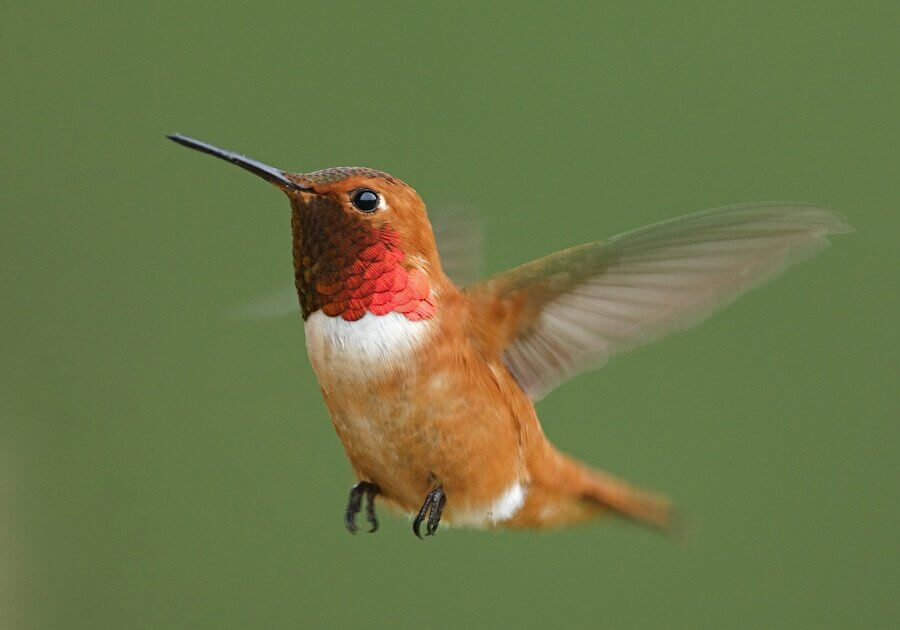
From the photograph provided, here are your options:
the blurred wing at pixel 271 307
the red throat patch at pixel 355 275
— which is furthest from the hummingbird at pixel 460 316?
the blurred wing at pixel 271 307

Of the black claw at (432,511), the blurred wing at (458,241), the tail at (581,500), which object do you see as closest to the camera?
the black claw at (432,511)

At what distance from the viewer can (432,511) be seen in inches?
59.3

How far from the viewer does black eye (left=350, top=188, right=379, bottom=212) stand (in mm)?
1343

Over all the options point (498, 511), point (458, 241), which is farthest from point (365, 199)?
point (458, 241)

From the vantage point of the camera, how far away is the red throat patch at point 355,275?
134 centimetres

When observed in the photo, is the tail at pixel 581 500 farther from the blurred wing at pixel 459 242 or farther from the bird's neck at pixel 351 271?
the bird's neck at pixel 351 271

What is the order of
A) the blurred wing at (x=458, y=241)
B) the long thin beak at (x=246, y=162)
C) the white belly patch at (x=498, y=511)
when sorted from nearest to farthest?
the long thin beak at (x=246, y=162)
the white belly patch at (x=498, y=511)
the blurred wing at (x=458, y=241)

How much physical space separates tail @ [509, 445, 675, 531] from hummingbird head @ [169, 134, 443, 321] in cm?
45

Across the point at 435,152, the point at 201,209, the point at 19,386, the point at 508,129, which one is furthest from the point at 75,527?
the point at 508,129

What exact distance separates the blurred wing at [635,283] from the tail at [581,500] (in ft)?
0.77

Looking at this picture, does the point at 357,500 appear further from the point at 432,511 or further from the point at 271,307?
the point at 271,307

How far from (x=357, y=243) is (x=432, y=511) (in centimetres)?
36

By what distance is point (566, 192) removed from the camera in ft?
11.1

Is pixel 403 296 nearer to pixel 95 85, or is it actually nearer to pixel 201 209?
pixel 201 209
